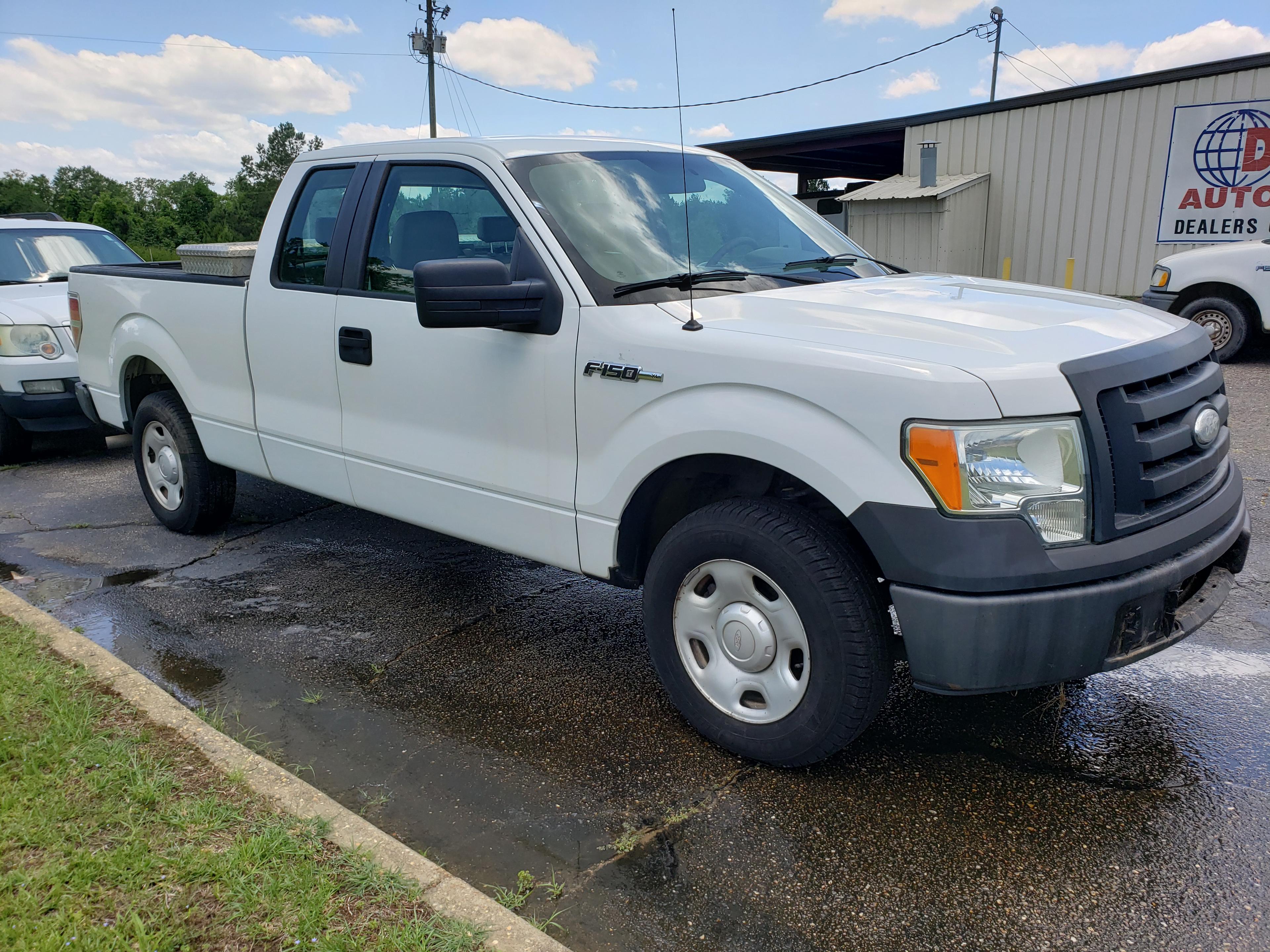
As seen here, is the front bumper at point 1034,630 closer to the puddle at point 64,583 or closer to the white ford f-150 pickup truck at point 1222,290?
the puddle at point 64,583

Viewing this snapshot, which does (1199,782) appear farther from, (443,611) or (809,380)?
(443,611)

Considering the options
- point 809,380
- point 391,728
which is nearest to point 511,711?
point 391,728

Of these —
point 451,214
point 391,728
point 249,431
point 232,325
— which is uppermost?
point 451,214

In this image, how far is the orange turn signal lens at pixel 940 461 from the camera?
97.1 inches

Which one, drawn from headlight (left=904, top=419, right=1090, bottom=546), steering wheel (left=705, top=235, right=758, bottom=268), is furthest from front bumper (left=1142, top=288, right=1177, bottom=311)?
headlight (left=904, top=419, right=1090, bottom=546)

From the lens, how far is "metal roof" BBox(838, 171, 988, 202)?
15562mm

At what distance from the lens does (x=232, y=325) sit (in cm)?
471

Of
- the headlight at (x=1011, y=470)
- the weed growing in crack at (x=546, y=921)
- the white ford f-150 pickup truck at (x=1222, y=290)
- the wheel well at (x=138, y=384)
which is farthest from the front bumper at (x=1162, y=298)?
the weed growing in crack at (x=546, y=921)

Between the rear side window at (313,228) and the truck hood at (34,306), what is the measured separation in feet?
11.8

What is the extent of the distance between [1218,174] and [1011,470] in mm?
14474

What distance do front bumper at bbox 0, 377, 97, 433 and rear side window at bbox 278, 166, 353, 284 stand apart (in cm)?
371

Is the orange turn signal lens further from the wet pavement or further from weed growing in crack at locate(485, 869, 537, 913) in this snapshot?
weed growing in crack at locate(485, 869, 537, 913)

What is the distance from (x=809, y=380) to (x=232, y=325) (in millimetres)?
3225

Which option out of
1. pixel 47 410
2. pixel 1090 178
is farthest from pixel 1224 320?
pixel 47 410
